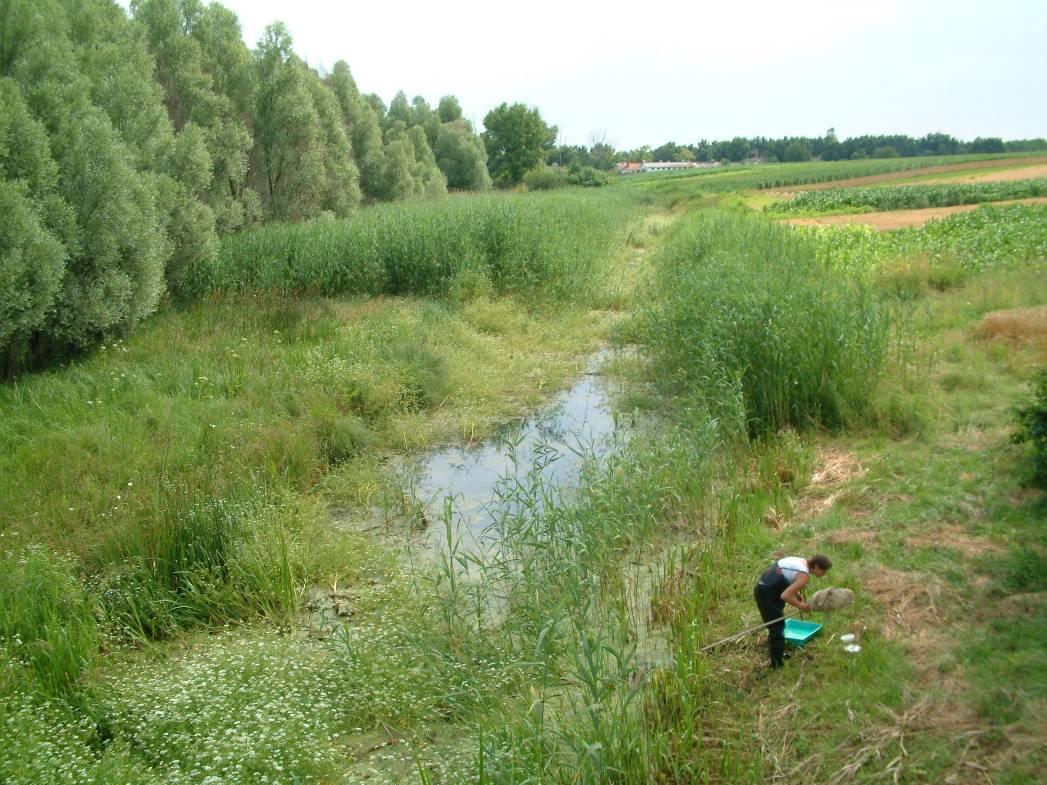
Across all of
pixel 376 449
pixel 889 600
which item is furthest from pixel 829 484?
pixel 376 449

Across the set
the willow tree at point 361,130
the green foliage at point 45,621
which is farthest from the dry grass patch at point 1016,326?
the willow tree at point 361,130

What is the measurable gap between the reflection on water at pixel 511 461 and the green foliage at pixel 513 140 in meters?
48.9

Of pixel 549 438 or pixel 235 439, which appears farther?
pixel 549 438

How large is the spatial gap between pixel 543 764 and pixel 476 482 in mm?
4464

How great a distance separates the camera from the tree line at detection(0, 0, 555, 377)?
9.24m

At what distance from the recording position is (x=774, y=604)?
419cm

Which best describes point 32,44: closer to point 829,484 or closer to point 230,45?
point 230,45

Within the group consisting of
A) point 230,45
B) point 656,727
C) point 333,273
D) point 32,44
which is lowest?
point 656,727

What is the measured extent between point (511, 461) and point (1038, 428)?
15.3ft

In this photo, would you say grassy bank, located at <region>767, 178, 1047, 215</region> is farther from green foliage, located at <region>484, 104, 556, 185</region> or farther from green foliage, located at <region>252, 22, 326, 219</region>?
green foliage, located at <region>484, 104, 556, 185</region>

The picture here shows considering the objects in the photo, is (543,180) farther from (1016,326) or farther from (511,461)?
(511,461)

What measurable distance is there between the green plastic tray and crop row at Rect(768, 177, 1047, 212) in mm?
24389

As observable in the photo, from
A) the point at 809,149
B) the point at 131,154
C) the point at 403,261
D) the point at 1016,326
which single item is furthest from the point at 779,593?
the point at 809,149

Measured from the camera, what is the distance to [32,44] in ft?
33.3
